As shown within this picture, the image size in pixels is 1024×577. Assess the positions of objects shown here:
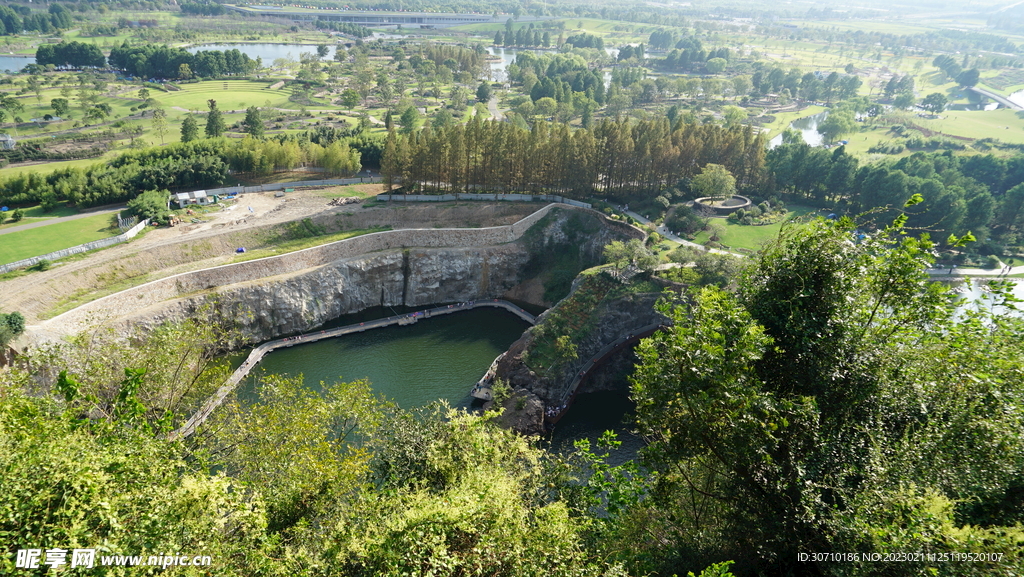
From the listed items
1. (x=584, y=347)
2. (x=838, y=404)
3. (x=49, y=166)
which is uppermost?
(x=838, y=404)

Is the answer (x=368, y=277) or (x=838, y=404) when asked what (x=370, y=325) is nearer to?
(x=368, y=277)

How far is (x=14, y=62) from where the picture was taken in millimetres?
174000

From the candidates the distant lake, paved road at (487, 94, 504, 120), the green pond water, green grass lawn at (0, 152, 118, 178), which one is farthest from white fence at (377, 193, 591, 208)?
the distant lake

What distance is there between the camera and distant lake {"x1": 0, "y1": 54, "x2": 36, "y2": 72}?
16638cm

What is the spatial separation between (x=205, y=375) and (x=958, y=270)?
320ft

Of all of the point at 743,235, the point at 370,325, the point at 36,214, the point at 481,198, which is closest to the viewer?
the point at 370,325

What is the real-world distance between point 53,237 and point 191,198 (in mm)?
17120

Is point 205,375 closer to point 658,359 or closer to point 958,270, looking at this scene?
point 658,359

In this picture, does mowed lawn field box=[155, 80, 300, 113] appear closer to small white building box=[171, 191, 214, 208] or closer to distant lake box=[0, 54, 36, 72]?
small white building box=[171, 191, 214, 208]

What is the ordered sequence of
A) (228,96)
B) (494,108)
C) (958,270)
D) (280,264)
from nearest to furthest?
(280,264)
(958,270)
(228,96)
(494,108)

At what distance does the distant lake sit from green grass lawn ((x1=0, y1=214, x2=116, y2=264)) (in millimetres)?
140464

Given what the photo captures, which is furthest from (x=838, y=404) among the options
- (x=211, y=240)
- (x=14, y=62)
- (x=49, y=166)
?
(x=14, y=62)

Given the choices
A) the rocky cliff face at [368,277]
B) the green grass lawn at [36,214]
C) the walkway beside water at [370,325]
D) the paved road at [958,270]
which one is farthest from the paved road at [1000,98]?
the green grass lawn at [36,214]

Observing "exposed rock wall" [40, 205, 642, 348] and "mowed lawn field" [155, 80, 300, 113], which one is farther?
"mowed lawn field" [155, 80, 300, 113]
